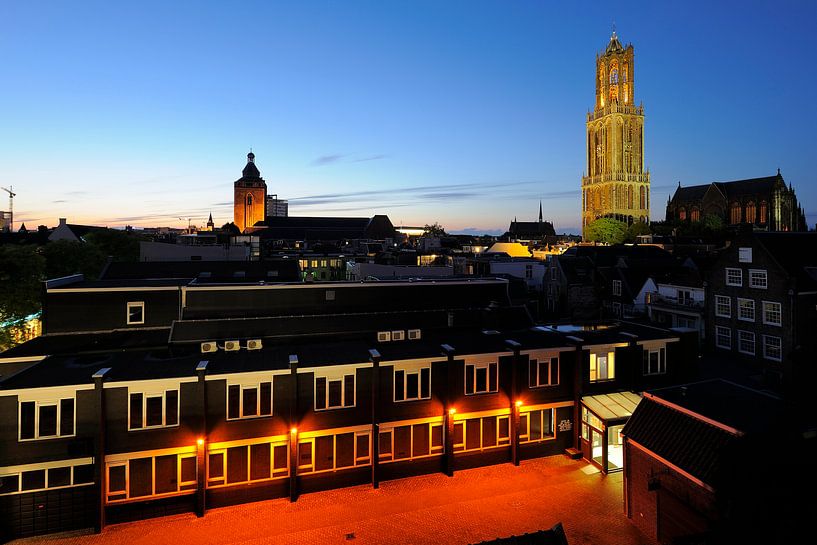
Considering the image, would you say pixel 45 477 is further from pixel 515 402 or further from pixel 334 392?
pixel 515 402

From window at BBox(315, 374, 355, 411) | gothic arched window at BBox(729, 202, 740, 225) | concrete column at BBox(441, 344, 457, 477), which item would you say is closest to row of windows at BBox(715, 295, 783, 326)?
concrete column at BBox(441, 344, 457, 477)

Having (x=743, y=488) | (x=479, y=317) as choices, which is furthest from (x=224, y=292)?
(x=743, y=488)

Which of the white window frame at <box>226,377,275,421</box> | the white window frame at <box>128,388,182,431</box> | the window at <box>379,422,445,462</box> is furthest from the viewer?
the window at <box>379,422,445,462</box>

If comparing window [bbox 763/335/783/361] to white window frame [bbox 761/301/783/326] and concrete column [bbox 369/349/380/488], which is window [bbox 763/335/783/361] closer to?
white window frame [bbox 761/301/783/326]

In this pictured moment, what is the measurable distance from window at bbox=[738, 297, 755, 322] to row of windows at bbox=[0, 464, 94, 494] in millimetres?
55233

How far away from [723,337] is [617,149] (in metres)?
158

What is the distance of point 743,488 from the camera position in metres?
17.1

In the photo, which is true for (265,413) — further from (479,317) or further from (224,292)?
(479,317)

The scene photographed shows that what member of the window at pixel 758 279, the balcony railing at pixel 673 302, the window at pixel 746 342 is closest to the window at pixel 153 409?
the window at pixel 758 279

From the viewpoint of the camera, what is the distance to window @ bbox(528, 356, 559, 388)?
29.8m

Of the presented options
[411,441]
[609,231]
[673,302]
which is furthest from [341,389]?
[609,231]

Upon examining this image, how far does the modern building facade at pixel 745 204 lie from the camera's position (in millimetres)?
137000

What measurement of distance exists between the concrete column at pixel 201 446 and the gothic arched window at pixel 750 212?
16727 cm

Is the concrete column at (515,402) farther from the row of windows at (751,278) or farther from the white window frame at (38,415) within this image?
the row of windows at (751,278)
